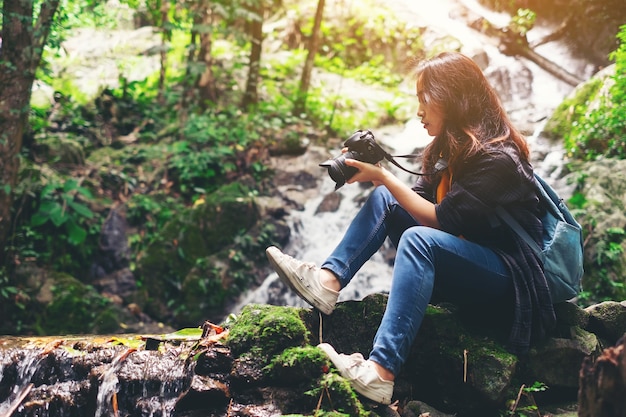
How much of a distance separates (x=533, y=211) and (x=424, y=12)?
36.5ft

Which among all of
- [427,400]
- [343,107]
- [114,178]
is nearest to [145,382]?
[427,400]

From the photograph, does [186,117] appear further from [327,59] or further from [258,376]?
[258,376]

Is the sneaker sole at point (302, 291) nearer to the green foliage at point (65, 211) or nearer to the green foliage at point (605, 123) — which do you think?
the green foliage at point (65, 211)

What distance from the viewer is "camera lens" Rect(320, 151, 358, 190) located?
2770 mm

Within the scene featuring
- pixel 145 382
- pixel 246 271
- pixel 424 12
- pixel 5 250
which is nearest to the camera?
pixel 145 382

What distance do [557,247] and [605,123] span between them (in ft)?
15.3

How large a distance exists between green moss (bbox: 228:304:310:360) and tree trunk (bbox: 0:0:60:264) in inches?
149

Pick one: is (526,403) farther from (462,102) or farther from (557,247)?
(462,102)

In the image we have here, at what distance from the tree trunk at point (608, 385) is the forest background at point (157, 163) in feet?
8.91

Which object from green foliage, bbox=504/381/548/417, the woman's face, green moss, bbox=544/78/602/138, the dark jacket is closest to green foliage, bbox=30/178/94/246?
the woman's face

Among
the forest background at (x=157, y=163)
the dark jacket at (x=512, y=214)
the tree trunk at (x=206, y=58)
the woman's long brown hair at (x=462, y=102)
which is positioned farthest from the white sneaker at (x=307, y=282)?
the tree trunk at (x=206, y=58)

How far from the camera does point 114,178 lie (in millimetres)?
7473

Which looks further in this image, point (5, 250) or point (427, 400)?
point (5, 250)

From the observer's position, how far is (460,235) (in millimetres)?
2738
